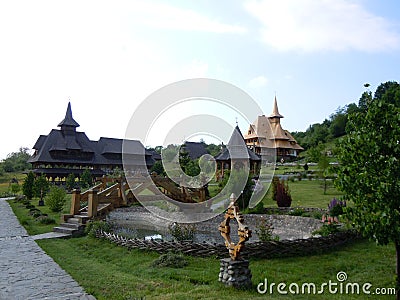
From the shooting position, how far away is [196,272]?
20.6ft

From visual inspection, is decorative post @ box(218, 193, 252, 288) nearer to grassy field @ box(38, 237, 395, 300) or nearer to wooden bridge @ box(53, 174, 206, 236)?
grassy field @ box(38, 237, 395, 300)

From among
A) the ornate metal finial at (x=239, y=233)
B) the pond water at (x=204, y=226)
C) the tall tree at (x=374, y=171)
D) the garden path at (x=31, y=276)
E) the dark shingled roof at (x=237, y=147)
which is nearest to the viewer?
the tall tree at (x=374, y=171)

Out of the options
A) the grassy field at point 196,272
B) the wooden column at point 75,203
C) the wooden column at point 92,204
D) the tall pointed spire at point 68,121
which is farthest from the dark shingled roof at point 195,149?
the grassy field at point 196,272

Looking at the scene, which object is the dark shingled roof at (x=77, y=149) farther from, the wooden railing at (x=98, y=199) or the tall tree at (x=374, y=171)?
the tall tree at (x=374, y=171)

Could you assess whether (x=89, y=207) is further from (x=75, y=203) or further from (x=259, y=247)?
(x=259, y=247)

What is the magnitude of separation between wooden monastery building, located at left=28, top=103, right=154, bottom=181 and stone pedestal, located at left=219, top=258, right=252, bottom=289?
28910 millimetres

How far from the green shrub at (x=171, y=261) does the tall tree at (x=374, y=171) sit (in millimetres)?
3418

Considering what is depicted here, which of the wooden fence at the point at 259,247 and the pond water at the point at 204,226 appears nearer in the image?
the wooden fence at the point at 259,247

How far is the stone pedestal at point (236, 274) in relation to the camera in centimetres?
534

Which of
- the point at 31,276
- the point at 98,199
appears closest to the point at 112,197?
the point at 98,199

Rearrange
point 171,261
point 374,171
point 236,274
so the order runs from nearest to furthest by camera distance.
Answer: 1. point 374,171
2. point 236,274
3. point 171,261

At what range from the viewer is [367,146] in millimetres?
4742

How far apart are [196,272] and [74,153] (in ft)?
108

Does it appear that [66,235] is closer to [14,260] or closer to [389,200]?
[14,260]
